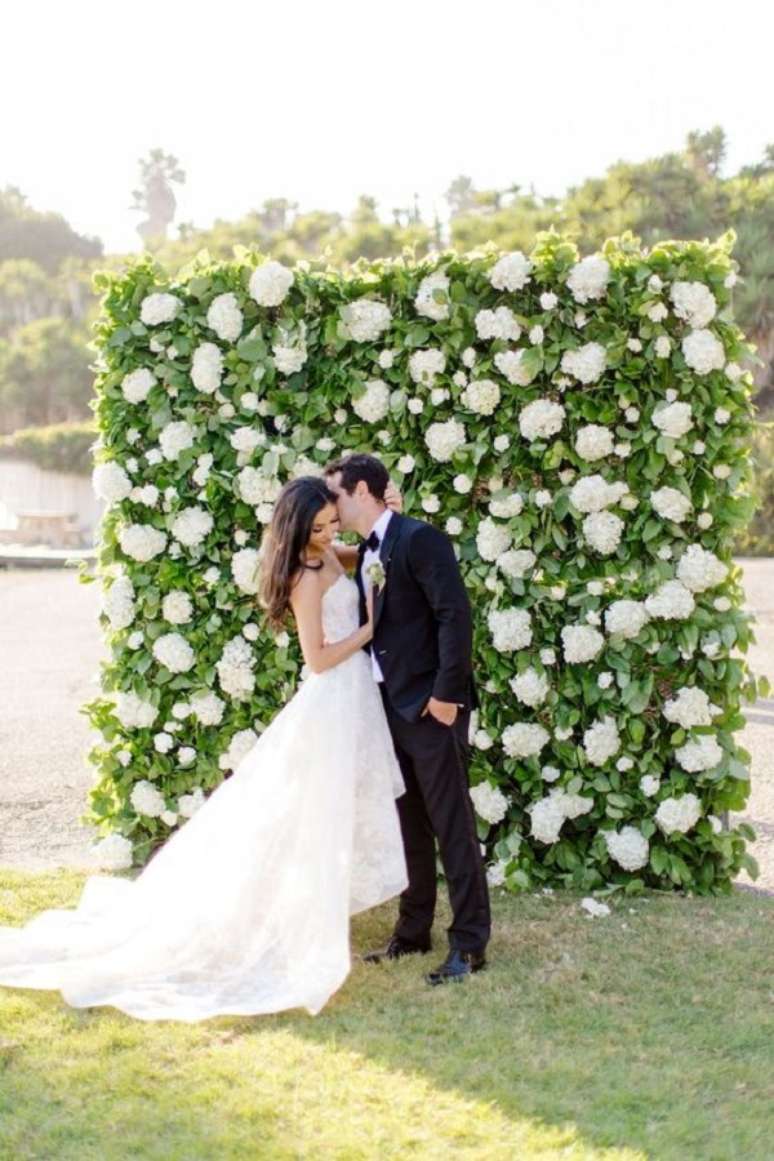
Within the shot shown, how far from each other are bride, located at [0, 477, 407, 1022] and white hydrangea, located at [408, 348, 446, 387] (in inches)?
45.4

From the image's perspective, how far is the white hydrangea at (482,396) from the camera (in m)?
5.85

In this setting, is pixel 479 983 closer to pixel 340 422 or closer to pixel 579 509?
pixel 579 509

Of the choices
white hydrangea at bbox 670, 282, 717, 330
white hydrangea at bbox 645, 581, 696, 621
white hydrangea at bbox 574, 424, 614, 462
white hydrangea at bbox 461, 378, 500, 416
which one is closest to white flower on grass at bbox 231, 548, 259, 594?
white hydrangea at bbox 461, 378, 500, 416

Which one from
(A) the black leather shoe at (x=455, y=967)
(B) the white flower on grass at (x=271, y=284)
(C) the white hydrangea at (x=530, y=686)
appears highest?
(B) the white flower on grass at (x=271, y=284)

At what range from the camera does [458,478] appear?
5.93 m

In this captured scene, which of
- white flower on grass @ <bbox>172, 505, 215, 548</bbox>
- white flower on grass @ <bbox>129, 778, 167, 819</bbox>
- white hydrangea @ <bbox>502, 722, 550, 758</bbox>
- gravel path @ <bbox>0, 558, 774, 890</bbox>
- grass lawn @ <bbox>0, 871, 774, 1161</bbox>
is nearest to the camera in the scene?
grass lawn @ <bbox>0, 871, 774, 1161</bbox>

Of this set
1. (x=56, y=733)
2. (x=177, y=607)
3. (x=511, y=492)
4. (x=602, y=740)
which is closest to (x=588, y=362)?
(x=511, y=492)

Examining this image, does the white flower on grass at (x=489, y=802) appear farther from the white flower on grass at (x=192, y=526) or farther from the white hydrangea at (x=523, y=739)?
the white flower on grass at (x=192, y=526)

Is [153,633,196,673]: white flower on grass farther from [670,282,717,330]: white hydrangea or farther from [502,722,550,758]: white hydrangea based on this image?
[670,282,717,330]: white hydrangea

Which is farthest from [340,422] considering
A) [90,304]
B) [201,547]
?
[90,304]

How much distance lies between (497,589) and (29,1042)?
2703 mm

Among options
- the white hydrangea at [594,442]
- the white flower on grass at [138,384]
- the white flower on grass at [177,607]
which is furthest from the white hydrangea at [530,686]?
the white flower on grass at [138,384]

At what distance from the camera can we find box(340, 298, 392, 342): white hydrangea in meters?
5.97

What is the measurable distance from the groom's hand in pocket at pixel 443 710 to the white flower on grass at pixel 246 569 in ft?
5.13
